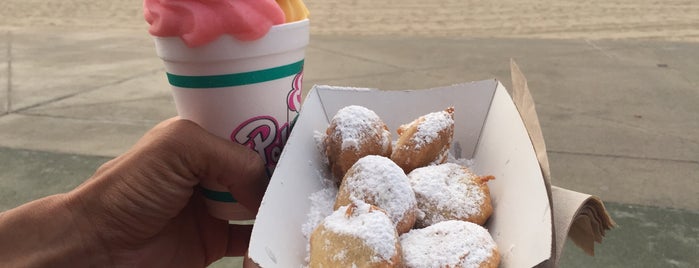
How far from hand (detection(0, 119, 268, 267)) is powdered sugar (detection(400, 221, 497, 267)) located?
0.33 metres

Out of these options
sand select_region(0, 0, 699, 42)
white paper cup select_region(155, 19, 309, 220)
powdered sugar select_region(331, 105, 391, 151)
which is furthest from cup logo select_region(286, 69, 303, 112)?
sand select_region(0, 0, 699, 42)

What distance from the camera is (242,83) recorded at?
1.09 meters

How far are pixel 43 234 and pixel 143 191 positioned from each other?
0.23 meters

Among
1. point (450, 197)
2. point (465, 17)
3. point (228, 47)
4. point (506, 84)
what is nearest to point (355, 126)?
point (450, 197)

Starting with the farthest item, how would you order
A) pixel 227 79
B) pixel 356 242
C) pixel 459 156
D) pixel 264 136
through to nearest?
pixel 459 156 → pixel 264 136 → pixel 227 79 → pixel 356 242

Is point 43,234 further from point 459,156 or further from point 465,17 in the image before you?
point 465,17

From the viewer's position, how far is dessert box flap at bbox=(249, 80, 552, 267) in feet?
3.10

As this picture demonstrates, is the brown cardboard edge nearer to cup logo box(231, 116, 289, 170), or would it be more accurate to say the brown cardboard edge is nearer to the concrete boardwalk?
cup logo box(231, 116, 289, 170)

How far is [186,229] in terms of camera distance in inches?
56.1

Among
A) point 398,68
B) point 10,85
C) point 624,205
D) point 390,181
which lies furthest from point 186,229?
point 10,85

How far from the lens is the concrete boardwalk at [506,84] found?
2547 mm

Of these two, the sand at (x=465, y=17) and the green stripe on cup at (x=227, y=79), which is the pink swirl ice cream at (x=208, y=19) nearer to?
the green stripe on cup at (x=227, y=79)

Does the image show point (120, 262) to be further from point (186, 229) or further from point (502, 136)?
point (502, 136)

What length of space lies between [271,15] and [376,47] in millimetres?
4712
